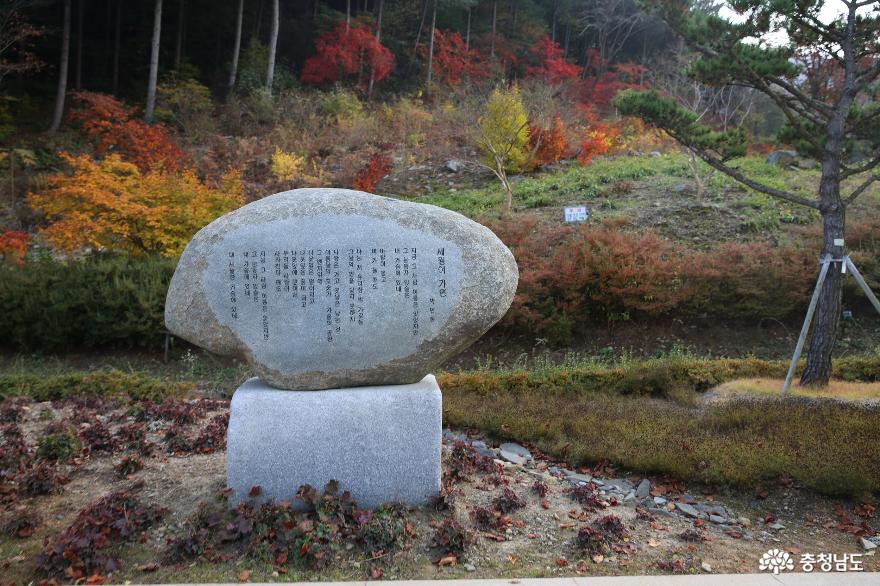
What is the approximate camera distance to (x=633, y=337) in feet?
30.9

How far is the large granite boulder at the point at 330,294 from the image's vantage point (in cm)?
392

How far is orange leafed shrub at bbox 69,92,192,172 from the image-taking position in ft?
41.5

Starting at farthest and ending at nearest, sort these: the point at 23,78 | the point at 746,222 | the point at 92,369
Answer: the point at 23,78, the point at 746,222, the point at 92,369

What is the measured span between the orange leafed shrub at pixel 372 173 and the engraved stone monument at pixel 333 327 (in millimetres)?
10283

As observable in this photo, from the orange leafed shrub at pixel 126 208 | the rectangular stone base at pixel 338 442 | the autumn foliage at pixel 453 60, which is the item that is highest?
the autumn foliage at pixel 453 60

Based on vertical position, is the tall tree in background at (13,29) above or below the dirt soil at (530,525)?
above

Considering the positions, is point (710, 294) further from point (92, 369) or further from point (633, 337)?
point (92, 369)

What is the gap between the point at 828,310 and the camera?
6770 millimetres

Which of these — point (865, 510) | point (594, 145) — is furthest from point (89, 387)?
point (594, 145)

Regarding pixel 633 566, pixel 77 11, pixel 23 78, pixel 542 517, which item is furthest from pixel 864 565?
pixel 77 11

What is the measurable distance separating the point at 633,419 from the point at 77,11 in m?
22.7

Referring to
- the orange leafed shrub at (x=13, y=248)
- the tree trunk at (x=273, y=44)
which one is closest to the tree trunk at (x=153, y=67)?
the tree trunk at (x=273, y=44)

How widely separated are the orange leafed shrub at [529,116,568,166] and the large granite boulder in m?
13.1

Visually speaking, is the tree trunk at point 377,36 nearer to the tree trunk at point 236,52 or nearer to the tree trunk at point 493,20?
the tree trunk at point 236,52
